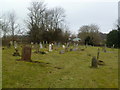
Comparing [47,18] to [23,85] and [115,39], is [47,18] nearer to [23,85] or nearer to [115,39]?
[115,39]

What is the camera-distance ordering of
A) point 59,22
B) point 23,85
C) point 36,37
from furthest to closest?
point 59,22, point 36,37, point 23,85

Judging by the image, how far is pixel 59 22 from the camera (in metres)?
48.9

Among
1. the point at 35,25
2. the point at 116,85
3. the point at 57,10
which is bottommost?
the point at 116,85

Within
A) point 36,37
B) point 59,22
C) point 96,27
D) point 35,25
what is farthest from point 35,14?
point 96,27

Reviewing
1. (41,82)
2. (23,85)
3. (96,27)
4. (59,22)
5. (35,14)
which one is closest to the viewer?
(23,85)

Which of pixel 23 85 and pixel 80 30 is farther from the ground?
pixel 80 30

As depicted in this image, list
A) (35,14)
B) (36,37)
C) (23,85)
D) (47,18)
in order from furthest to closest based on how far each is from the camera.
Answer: (47,18) → (35,14) → (36,37) → (23,85)

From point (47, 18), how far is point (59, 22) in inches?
260

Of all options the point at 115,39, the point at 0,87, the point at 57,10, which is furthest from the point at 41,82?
the point at 57,10

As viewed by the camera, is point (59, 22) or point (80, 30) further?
point (80, 30)

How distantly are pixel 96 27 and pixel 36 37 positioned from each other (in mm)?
31899

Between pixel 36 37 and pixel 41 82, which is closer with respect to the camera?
pixel 41 82

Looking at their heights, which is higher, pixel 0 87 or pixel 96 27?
pixel 96 27

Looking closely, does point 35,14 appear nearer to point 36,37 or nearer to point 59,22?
point 36,37
